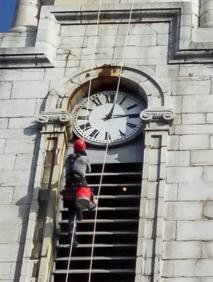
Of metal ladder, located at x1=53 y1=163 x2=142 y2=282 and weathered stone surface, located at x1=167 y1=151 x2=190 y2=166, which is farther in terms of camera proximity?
weathered stone surface, located at x1=167 y1=151 x2=190 y2=166

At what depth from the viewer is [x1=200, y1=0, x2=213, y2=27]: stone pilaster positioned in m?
20.5

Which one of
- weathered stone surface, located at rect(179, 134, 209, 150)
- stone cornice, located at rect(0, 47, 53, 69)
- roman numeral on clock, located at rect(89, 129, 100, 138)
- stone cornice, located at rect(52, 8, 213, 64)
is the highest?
stone cornice, located at rect(52, 8, 213, 64)

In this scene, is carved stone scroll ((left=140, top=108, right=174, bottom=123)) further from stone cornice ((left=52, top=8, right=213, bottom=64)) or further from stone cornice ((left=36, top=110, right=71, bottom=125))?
stone cornice ((left=52, top=8, right=213, bottom=64))

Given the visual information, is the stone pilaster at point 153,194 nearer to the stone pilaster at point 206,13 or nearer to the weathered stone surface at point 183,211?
the weathered stone surface at point 183,211

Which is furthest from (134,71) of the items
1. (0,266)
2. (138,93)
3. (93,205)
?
(0,266)

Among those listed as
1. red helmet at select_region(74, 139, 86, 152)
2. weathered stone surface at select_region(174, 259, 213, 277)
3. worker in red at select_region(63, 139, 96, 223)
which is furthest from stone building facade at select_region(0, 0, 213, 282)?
red helmet at select_region(74, 139, 86, 152)

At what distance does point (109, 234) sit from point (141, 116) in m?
2.15

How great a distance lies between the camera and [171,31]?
20.3 m

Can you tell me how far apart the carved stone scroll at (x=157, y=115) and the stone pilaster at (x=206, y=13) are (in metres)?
2.33

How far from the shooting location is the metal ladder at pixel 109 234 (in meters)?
17.4

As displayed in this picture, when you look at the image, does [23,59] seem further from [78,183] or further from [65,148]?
[78,183]

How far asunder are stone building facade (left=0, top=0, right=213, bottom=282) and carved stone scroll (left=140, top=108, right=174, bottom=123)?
0.6 inches

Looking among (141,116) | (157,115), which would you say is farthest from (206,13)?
(141,116)

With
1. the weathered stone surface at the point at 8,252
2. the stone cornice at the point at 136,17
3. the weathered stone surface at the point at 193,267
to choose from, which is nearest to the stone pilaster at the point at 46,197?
the weathered stone surface at the point at 8,252
